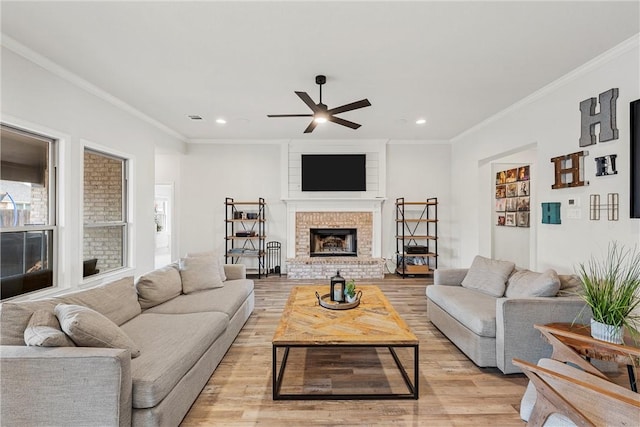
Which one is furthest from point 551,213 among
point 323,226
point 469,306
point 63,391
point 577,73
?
point 63,391

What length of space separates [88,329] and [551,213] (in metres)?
4.39

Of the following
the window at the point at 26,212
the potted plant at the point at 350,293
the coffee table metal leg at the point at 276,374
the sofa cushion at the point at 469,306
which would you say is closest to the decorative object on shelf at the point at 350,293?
the potted plant at the point at 350,293

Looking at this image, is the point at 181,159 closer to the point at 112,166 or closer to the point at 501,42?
the point at 112,166

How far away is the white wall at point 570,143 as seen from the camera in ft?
8.41

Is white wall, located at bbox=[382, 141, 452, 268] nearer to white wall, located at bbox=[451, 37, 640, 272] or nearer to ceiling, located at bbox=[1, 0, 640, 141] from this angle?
white wall, located at bbox=[451, 37, 640, 272]

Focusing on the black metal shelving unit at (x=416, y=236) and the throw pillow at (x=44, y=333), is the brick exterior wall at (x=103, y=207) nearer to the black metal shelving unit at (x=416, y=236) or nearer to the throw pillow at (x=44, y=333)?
the throw pillow at (x=44, y=333)

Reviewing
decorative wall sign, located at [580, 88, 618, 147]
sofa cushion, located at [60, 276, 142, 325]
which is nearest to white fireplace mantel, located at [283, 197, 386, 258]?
decorative wall sign, located at [580, 88, 618, 147]

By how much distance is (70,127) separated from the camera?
3.15 metres

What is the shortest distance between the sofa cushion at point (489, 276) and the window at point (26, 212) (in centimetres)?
461

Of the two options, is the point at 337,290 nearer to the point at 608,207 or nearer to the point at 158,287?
the point at 158,287

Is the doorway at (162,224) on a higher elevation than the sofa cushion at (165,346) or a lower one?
higher

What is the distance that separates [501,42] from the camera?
2.49 m

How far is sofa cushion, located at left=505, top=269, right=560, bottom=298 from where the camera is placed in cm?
244

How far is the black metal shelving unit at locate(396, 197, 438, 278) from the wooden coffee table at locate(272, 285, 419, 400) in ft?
10.6
